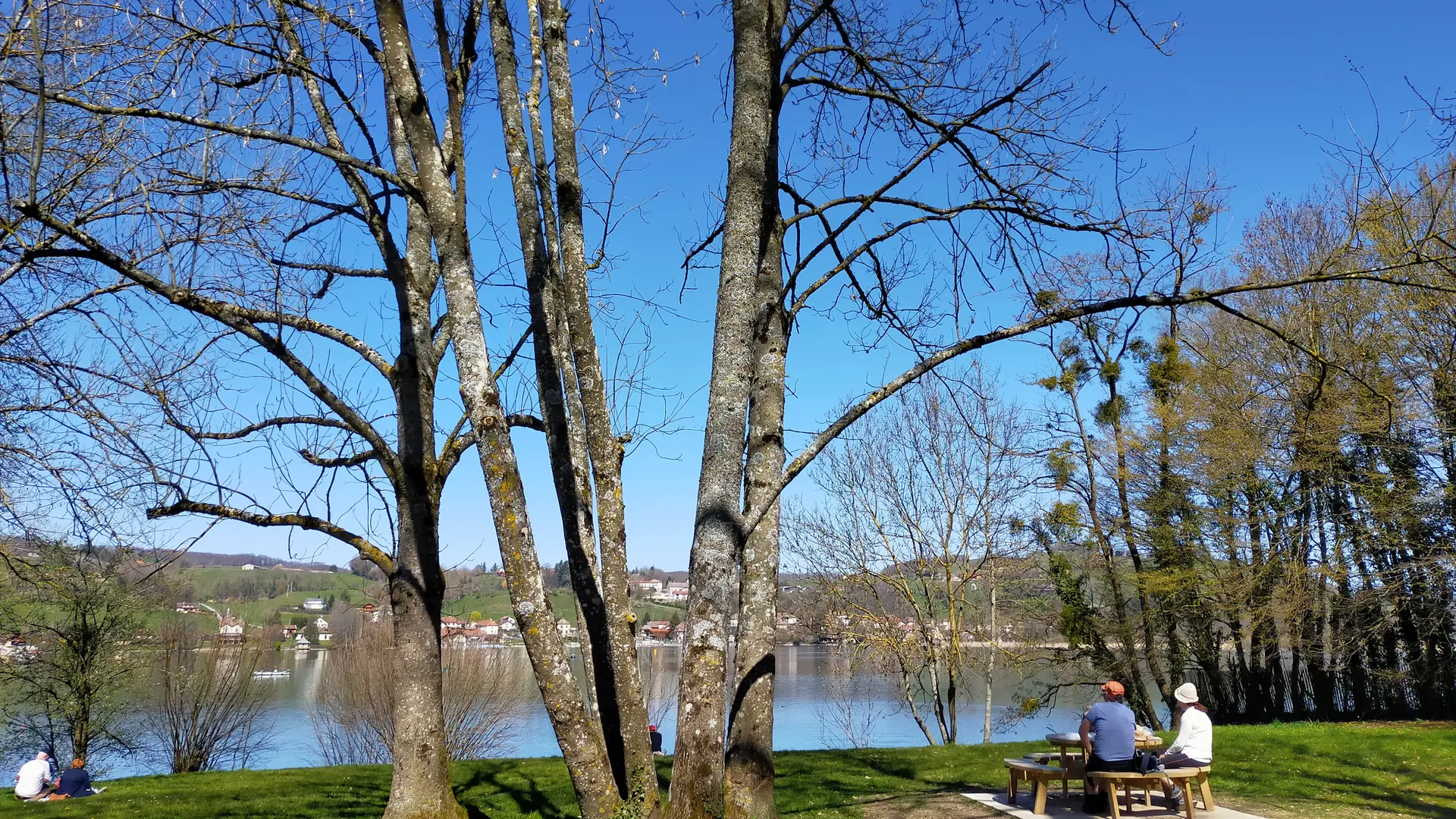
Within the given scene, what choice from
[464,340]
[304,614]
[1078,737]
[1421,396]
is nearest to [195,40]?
[464,340]

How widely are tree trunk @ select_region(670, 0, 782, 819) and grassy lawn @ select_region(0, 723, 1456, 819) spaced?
13.0ft

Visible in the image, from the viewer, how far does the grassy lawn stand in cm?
793

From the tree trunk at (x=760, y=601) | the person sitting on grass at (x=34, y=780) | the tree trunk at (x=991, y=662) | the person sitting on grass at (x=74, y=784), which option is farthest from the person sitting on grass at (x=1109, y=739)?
the tree trunk at (x=991, y=662)

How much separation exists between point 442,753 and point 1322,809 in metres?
7.24

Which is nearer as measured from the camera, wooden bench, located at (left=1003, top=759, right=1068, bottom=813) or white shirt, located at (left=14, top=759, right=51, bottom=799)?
wooden bench, located at (left=1003, top=759, right=1068, bottom=813)

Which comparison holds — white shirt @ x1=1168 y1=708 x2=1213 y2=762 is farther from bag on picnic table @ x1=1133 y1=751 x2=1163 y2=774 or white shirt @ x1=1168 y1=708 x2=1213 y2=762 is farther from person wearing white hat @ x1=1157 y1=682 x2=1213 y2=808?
bag on picnic table @ x1=1133 y1=751 x2=1163 y2=774

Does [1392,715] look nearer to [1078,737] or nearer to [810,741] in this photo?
[810,741]

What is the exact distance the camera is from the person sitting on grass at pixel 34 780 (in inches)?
452

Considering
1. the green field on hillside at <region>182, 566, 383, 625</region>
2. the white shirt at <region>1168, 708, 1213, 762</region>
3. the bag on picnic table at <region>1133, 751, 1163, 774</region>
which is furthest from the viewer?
the green field on hillside at <region>182, 566, 383, 625</region>

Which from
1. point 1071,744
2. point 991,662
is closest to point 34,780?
point 1071,744

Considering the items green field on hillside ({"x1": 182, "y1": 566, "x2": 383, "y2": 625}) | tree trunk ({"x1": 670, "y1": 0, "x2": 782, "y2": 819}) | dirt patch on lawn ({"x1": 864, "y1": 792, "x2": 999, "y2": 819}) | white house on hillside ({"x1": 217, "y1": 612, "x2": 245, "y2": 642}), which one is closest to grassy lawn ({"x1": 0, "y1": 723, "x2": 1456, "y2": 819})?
dirt patch on lawn ({"x1": 864, "y1": 792, "x2": 999, "y2": 819})

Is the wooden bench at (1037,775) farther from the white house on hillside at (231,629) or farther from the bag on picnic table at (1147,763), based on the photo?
the white house on hillside at (231,629)

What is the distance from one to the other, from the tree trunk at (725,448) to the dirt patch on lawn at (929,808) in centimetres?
401

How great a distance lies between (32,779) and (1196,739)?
13.5 metres
